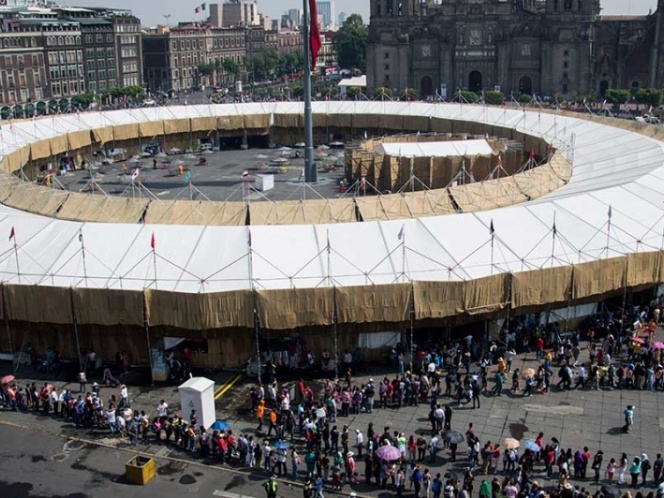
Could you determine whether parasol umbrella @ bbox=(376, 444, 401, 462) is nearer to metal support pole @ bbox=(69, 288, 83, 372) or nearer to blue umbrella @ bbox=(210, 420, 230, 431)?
blue umbrella @ bbox=(210, 420, 230, 431)

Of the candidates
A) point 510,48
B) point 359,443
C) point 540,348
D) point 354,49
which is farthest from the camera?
point 354,49

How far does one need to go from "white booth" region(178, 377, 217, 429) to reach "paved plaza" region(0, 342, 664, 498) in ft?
3.62

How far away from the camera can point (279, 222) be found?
36750 millimetres

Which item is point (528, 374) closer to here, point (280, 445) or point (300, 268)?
point (300, 268)

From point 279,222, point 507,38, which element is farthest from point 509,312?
point 507,38

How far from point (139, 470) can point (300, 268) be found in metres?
10.2

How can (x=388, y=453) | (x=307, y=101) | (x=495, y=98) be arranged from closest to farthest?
(x=388, y=453) → (x=307, y=101) → (x=495, y=98)

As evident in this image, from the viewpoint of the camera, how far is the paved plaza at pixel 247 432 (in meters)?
23.4

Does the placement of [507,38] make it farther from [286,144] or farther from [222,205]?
[222,205]

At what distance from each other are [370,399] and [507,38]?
353ft

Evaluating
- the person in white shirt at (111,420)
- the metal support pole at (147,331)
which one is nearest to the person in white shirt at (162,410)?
the person in white shirt at (111,420)

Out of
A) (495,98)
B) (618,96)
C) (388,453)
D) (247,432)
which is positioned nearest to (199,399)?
(247,432)

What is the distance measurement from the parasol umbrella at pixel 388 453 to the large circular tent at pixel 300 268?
7.48 meters

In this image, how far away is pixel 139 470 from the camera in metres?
23.2
